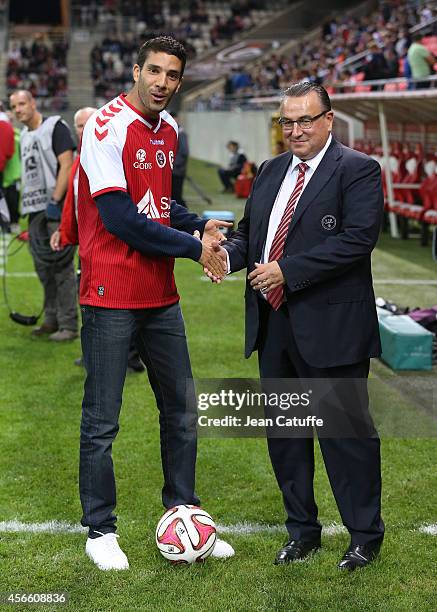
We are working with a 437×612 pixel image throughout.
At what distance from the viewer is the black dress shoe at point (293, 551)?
13.9 feet

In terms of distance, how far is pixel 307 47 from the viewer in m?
39.8

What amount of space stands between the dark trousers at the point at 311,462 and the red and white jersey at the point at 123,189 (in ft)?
1.66

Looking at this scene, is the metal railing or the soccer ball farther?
the metal railing

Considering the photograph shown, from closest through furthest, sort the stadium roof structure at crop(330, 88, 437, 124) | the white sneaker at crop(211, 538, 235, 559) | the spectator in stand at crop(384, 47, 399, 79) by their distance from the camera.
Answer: the white sneaker at crop(211, 538, 235, 559), the stadium roof structure at crop(330, 88, 437, 124), the spectator in stand at crop(384, 47, 399, 79)

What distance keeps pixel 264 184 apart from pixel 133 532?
5.62 feet

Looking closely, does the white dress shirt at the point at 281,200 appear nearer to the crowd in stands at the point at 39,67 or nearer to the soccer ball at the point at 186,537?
the soccer ball at the point at 186,537

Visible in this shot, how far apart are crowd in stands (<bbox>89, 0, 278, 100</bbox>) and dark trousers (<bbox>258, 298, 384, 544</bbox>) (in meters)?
42.2

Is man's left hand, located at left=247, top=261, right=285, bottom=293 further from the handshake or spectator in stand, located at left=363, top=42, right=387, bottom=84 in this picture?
spectator in stand, located at left=363, top=42, right=387, bottom=84

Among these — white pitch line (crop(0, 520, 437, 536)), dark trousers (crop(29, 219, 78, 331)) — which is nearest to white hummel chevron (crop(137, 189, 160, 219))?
white pitch line (crop(0, 520, 437, 536))

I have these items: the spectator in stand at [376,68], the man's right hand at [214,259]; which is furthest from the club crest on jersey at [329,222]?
the spectator in stand at [376,68]

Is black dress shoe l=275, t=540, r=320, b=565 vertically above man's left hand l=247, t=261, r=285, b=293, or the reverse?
man's left hand l=247, t=261, r=285, b=293

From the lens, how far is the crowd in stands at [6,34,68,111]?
45.1m

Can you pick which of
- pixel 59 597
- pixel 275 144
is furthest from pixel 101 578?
pixel 275 144

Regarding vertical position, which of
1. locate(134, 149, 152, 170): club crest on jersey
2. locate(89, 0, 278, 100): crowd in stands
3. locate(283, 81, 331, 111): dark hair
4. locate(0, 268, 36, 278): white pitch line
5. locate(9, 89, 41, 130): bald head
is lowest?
locate(0, 268, 36, 278): white pitch line
